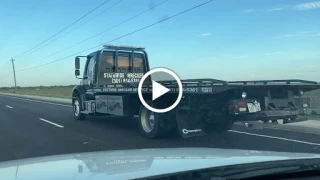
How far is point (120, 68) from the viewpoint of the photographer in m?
14.9

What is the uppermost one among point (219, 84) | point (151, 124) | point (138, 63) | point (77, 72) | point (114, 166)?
point (138, 63)

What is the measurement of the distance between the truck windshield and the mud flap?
218 inches

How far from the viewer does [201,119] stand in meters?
9.83

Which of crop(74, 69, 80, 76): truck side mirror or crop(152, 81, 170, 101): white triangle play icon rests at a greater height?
crop(74, 69, 80, 76): truck side mirror

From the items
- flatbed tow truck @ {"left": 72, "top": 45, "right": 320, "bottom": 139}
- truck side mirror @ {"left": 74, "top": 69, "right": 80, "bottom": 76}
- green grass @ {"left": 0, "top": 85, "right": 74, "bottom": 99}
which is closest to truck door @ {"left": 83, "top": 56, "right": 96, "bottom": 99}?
truck side mirror @ {"left": 74, "top": 69, "right": 80, "bottom": 76}

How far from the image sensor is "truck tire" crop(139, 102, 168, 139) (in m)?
10.4

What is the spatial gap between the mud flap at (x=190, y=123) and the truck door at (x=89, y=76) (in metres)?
6.04

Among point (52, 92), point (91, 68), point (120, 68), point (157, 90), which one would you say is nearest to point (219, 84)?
point (157, 90)

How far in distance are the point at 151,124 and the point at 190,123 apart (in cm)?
159

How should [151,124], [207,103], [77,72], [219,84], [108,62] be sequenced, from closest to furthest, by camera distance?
[219,84] < [207,103] < [151,124] < [108,62] < [77,72]

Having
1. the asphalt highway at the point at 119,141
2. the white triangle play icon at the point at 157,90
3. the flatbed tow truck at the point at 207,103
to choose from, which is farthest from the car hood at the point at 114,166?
the white triangle play icon at the point at 157,90

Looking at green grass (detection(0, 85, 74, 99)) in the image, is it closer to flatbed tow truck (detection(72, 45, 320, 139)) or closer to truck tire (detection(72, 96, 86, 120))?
truck tire (detection(72, 96, 86, 120))

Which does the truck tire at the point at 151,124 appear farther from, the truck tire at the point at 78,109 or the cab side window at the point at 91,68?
the truck tire at the point at 78,109

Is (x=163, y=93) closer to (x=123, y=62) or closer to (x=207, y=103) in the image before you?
(x=207, y=103)
